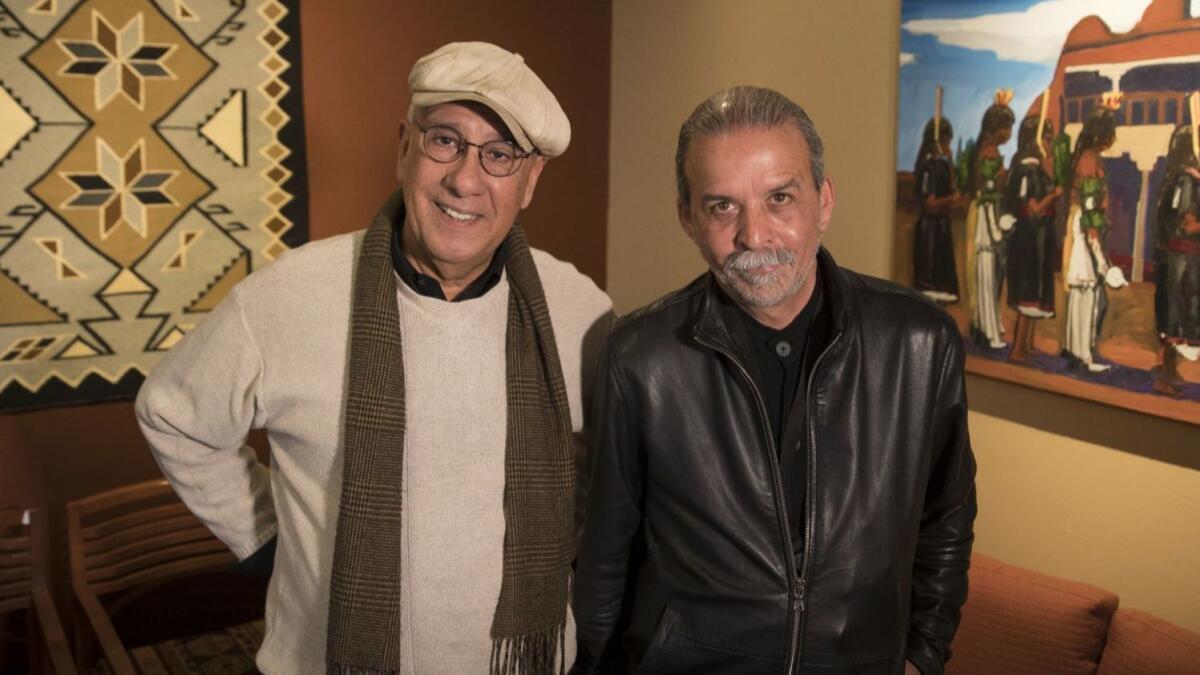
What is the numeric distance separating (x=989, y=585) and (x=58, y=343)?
97.8 inches

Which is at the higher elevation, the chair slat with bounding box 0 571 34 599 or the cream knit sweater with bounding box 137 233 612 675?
the cream knit sweater with bounding box 137 233 612 675

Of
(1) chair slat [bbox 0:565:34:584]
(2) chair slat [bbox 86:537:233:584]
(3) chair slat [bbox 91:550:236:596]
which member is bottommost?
(3) chair slat [bbox 91:550:236:596]

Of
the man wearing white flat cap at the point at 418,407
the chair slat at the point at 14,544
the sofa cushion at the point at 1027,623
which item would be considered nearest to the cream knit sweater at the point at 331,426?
the man wearing white flat cap at the point at 418,407

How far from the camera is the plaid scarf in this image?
158 cm

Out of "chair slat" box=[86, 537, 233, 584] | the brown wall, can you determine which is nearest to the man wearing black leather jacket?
"chair slat" box=[86, 537, 233, 584]

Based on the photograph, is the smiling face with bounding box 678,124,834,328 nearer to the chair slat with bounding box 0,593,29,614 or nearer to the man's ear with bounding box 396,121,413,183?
the man's ear with bounding box 396,121,413,183

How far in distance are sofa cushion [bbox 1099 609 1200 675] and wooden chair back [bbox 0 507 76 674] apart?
7.95 feet

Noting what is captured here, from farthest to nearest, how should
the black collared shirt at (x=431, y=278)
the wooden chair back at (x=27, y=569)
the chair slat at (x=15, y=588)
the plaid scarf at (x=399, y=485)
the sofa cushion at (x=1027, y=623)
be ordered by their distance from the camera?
1. the chair slat at (x=15, y=588)
2. the wooden chair back at (x=27, y=569)
3. the sofa cushion at (x=1027, y=623)
4. the black collared shirt at (x=431, y=278)
5. the plaid scarf at (x=399, y=485)

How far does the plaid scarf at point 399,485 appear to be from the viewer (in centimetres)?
158

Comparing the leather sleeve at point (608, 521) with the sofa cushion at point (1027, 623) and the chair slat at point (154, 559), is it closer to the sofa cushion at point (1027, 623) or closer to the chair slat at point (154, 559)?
the sofa cushion at point (1027, 623)

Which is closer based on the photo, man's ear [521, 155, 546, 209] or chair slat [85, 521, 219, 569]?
man's ear [521, 155, 546, 209]

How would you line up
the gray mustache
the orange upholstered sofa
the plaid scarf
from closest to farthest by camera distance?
the gray mustache, the plaid scarf, the orange upholstered sofa

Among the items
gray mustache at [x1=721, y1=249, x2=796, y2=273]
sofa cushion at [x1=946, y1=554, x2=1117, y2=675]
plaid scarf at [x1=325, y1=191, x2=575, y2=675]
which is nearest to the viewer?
gray mustache at [x1=721, y1=249, x2=796, y2=273]

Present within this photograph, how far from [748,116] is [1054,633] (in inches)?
55.8
